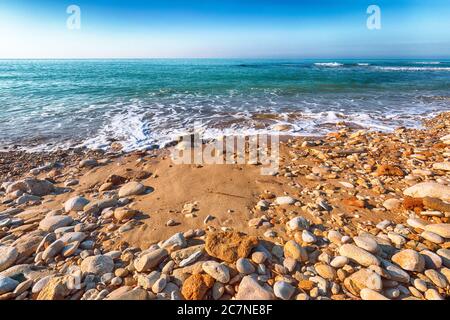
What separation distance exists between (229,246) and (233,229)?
508mm

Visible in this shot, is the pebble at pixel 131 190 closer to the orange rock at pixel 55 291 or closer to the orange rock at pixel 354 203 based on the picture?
the orange rock at pixel 55 291

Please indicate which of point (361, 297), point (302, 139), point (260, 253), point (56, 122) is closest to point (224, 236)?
point (260, 253)

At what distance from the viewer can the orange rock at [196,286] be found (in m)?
2.03

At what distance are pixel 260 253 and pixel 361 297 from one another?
0.92 meters

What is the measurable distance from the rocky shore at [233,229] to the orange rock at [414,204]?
12 millimetres

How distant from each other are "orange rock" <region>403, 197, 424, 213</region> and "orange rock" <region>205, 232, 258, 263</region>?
223 cm

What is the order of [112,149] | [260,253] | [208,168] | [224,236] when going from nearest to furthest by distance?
[260,253] < [224,236] < [208,168] < [112,149]

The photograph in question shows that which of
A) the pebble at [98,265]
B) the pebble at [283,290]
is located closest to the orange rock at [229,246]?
the pebble at [283,290]

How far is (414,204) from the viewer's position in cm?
311

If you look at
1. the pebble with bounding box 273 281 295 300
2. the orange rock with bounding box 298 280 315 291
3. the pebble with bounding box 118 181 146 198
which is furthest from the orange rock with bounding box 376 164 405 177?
the pebble with bounding box 118 181 146 198

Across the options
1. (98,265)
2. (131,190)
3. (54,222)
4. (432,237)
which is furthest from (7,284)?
(432,237)
